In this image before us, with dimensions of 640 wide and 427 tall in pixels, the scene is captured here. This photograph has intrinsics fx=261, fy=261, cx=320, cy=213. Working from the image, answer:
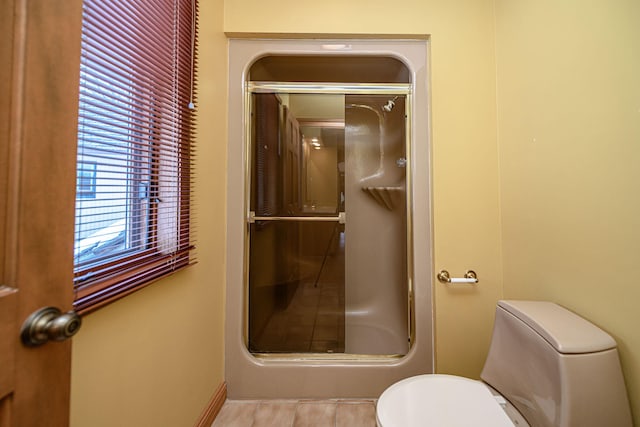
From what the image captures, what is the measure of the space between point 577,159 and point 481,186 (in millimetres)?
508

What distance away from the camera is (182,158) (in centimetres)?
108

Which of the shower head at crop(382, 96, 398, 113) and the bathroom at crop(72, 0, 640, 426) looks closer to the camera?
the bathroom at crop(72, 0, 640, 426)

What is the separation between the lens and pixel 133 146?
33.2 inches

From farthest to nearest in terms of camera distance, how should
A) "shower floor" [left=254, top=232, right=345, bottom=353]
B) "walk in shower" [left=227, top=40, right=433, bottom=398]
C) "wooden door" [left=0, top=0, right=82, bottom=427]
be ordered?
"shower floor" [left=254, top=232, right=345, bottom=353]
"walk in shower" [left=227, top=40, right=433, bottom=398]
"wooden door" [left=0, top=0, right=82, bottom=427]

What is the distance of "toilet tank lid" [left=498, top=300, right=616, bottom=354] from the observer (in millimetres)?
799

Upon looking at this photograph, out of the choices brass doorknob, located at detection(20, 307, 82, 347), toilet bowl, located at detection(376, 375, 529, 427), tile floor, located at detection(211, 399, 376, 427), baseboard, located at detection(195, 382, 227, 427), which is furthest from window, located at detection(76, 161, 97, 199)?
tile floor, located at detection(211, 399, 376, 427)

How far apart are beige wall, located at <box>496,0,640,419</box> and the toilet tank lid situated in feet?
0.18

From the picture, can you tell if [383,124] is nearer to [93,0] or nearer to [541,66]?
[541,66]

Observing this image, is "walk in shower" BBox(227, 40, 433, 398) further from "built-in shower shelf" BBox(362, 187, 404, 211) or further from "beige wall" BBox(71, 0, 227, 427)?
"beige wall" BBox(71, 0, 227, 427)

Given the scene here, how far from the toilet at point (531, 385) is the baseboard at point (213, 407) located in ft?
3.08

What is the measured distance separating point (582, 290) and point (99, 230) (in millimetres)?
1631

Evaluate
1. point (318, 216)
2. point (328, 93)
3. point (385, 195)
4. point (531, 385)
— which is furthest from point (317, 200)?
point (531, 385)

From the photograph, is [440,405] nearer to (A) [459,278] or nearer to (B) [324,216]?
(A) [459,278]

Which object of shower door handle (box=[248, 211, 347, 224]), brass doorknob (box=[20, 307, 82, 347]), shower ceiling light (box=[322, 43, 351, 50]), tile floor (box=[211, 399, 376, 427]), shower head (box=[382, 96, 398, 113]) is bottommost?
tile floor (box=[211, 399, 376, 427])
